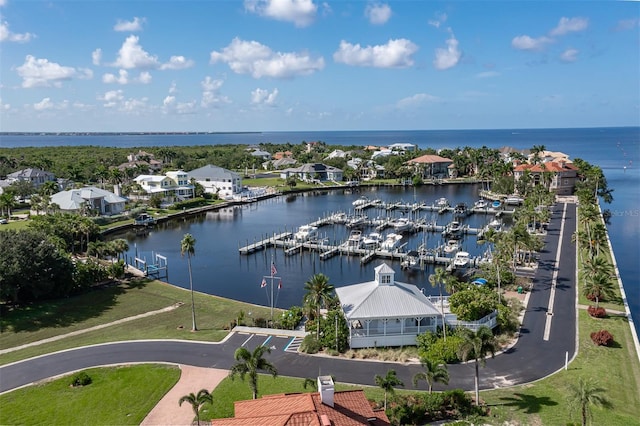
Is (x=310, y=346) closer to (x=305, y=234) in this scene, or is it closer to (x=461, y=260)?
(x=461, y=260)

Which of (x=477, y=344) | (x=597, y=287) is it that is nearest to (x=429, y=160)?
(x=597, y=287)

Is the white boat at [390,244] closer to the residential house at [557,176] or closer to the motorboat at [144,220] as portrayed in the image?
the motorboat at [144,220]

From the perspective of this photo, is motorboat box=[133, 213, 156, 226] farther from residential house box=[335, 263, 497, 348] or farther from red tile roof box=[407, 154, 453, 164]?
red tile roof box=[407, 154, 453, 164]

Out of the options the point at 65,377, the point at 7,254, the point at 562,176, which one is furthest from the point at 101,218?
the point at 562,176

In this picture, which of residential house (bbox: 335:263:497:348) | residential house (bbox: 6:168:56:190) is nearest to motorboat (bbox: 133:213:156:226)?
residential house (bbox: 6:168:56:190)

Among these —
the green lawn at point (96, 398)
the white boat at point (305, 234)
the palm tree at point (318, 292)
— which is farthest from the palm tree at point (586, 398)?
the white boat at point (305, 234)
